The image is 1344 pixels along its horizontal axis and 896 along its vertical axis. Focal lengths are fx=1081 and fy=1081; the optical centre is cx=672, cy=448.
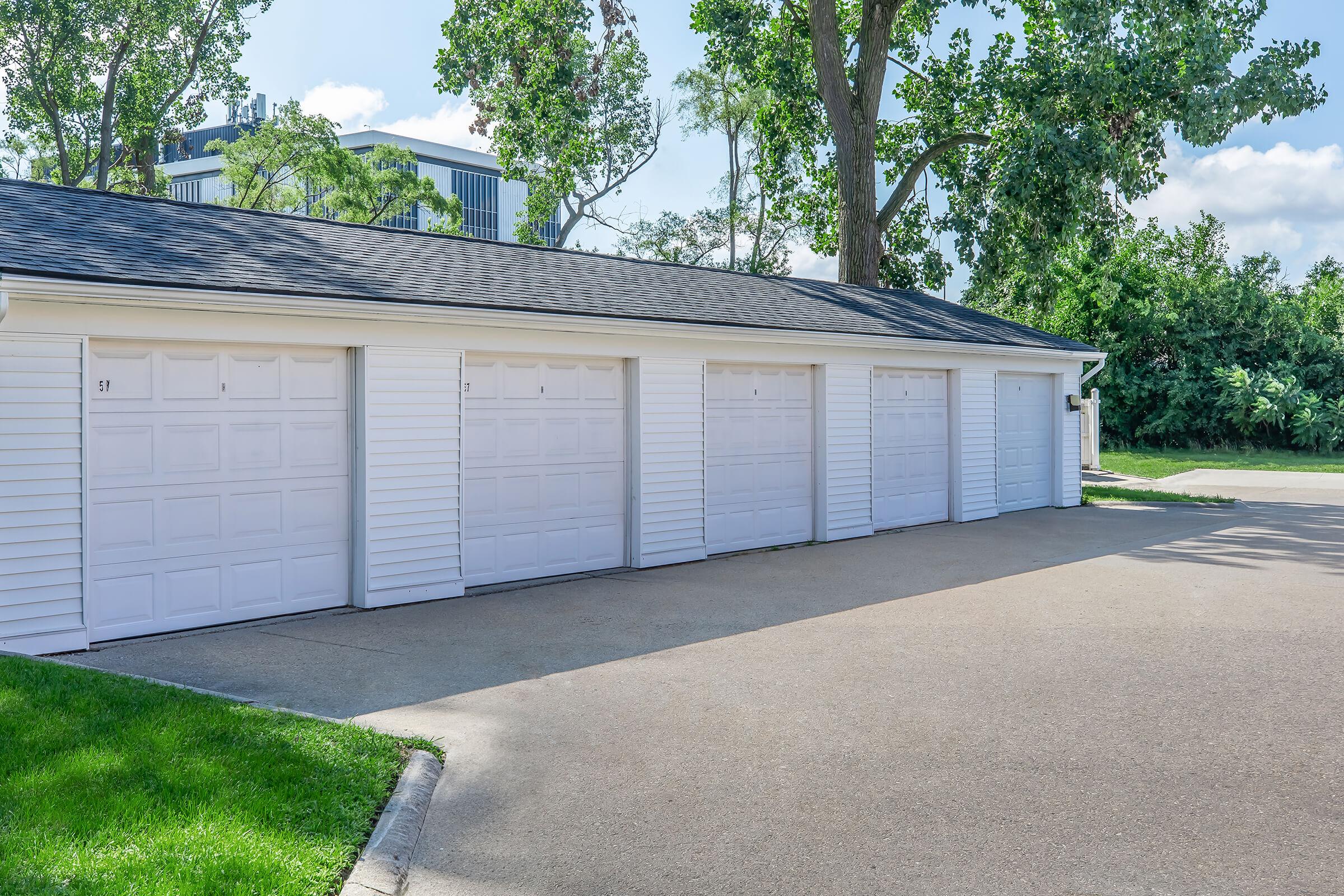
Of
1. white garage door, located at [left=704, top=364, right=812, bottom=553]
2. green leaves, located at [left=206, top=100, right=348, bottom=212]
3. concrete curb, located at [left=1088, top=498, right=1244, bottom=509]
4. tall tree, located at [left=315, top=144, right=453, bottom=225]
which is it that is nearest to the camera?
white garage door, located at [left=704, top=364, right=812, bottom=553]

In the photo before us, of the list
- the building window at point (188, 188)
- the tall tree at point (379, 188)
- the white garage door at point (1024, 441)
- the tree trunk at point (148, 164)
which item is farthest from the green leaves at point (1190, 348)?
the building window at point (188, 188)

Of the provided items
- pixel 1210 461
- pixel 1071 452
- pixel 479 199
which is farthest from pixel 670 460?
pixel 479 199

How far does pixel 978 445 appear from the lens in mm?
16625

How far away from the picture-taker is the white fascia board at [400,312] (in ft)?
24.9

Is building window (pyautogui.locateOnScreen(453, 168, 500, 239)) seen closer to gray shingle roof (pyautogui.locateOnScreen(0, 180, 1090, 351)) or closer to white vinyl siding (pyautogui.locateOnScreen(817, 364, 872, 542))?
A: gray shingle roof (pyautogui.locateOnScreen(0, 180, 1090, 351))

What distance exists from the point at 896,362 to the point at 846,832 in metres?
11.2

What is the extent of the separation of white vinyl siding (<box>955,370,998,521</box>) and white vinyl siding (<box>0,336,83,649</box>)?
12.1m

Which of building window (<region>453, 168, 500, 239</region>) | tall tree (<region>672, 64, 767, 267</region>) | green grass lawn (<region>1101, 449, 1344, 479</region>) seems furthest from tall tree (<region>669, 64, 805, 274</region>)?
building window (<region>453, 168, 500, 239</region>)

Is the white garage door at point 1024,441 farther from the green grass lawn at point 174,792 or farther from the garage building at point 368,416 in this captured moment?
the green grass lawn at point 174,792

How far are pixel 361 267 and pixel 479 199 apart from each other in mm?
88842

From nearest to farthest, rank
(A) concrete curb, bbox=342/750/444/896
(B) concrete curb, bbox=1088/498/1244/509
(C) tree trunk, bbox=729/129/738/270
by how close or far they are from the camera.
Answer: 1. (A) concrete curb, bbox=342/750/444/896
2. (B) concrete curb, bbox=1088/498/1244/509
3. (C) tree trunk, bbox=729/129/738/270

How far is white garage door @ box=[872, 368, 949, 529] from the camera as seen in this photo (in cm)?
1503

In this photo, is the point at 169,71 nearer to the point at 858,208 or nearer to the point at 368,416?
the point at 858,208

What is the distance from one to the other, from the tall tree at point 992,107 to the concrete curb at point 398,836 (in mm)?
18253
